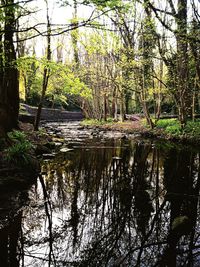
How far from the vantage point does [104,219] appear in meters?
5.71

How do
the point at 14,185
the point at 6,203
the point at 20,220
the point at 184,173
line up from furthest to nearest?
the point at 184,173, the point at 14,185, the point at 6,203, the point at 20,220

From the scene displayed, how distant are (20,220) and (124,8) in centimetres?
518

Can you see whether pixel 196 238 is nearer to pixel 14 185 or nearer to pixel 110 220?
pixel 110 220

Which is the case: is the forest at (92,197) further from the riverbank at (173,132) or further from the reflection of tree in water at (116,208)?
the riverbank at (173,132)

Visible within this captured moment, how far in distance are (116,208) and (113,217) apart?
1.52 feet

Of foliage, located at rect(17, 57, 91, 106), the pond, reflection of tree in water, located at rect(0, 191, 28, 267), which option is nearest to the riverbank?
foliage, located at rect(17, 57, 91, 106)

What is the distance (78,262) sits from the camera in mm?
4277

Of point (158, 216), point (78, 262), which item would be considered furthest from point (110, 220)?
point (78, 262)

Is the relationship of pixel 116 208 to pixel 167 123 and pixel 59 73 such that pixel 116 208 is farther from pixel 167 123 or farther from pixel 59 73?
pixel 167 123

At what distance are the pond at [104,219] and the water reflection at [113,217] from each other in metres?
0.02

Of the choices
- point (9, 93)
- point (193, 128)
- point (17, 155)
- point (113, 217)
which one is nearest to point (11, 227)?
point (113, 217)

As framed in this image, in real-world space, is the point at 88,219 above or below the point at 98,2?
below

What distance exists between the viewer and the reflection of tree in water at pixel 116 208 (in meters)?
4.54

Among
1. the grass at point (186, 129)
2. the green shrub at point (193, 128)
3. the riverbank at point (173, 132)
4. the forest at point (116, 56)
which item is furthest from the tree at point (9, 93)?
the green shrub at point (193, 128)
